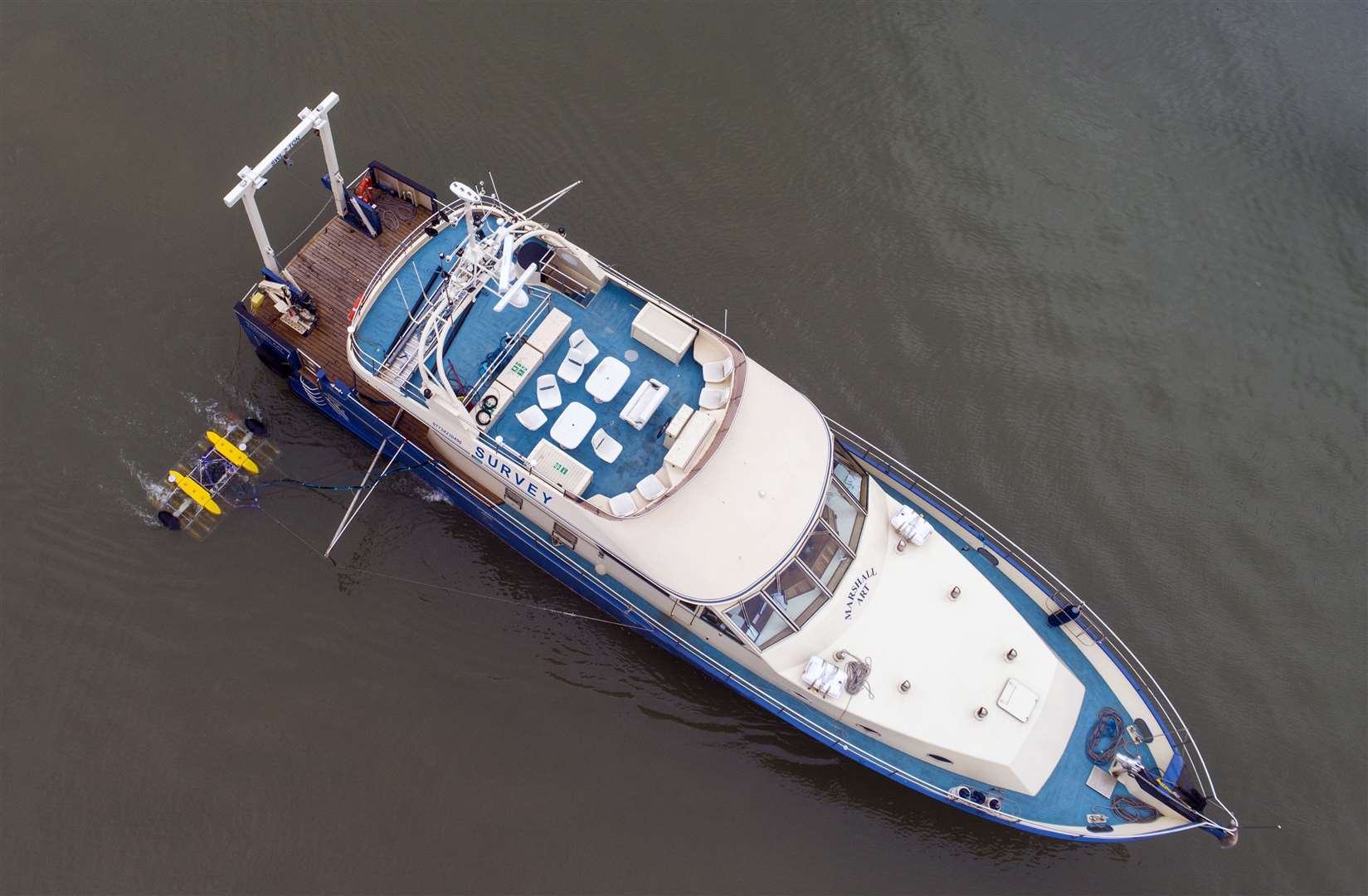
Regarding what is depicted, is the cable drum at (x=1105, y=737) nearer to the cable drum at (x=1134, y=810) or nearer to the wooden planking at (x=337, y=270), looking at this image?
the cable drum at (x=1134, y=810)

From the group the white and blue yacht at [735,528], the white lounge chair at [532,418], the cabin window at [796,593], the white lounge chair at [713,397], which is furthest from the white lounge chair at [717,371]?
the cabin window at [796,593]

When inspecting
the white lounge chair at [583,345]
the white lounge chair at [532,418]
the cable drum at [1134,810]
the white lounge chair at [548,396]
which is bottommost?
the white lounge chair at [532,418]

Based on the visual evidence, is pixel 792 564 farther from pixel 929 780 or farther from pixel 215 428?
pixel 215 428

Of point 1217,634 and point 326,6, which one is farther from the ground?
point 326,6

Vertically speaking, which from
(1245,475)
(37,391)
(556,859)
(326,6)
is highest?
(1245,475)

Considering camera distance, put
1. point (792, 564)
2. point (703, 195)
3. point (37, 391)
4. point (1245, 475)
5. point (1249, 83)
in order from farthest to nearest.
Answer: point (1249, 83)
point (703, 195)
point (1245, 475)
point (37, 391)
point (792, 564)

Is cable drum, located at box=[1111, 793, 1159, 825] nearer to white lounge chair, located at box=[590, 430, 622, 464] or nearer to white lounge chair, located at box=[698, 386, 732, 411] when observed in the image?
white lounge chair, located at box=[698, 386, 732, 411]

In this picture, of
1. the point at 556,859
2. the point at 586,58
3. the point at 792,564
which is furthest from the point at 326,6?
the point at 556,859
